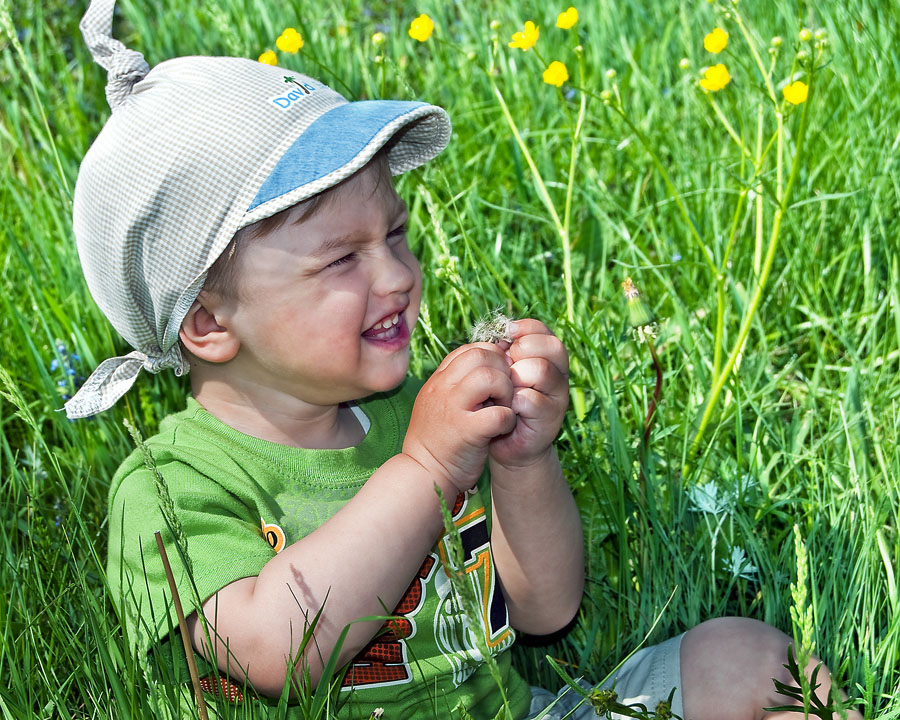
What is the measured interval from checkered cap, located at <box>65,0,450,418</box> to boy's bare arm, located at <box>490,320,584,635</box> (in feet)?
1.32

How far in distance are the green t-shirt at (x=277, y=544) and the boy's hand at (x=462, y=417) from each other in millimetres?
201

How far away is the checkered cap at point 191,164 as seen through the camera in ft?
4.86

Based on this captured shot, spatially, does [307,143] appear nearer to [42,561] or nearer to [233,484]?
[233,484]

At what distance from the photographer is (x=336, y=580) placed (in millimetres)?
1366

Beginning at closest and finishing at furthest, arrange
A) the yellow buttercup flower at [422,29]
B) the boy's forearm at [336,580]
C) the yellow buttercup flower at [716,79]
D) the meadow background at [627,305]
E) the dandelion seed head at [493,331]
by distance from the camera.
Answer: the boy's forearm at [336,580]
the dandelion seed head at [493,331]
the meadow background at [627,305]
the yellow buttercup flower at [716,79]
the yellow buttercup flower at [422,29]

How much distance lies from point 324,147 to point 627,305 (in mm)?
1009

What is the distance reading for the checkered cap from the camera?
4.86 ft

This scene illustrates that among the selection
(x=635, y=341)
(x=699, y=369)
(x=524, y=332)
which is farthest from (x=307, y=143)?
(x=699, y=369)

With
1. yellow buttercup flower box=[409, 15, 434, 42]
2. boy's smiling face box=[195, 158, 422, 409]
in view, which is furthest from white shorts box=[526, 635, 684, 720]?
yellow buttercup flower box=[409, 15, 434, 42]

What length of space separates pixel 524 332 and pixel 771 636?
2.05 ft

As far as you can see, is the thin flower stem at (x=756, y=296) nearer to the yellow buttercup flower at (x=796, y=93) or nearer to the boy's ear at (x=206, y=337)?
the yellow buttercup flower at (x=796, y=93)

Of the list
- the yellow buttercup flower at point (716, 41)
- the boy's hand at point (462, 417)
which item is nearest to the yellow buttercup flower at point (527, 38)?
the yellow buttercup flower at point (716, 41)

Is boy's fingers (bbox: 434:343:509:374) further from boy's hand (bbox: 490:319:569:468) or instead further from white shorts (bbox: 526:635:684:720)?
white shorts (bbox: 526:635:684:720)

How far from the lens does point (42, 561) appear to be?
179cm
